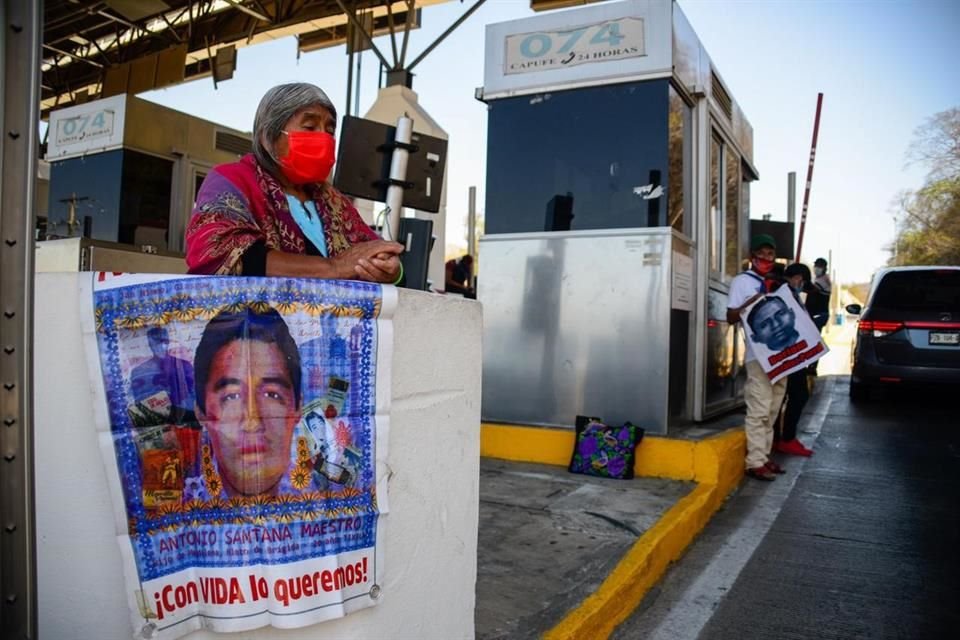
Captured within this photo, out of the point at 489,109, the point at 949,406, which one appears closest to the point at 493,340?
the point at 489,109

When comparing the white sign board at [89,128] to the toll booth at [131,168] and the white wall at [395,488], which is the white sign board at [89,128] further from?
the white wall at [395,488]

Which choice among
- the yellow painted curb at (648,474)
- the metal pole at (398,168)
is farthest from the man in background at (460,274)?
the metal pole at (398,168)

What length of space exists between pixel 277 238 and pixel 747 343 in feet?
14.1

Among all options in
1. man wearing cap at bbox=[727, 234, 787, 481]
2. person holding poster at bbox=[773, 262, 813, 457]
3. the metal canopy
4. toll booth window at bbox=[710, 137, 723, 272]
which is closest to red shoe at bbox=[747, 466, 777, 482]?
man wearing cap at bbox=[727, 234, 787, 481]

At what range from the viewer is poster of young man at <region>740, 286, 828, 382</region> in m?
5.23

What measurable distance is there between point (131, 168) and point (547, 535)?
493 centimetres

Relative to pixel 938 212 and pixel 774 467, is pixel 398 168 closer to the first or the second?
pixel 774 467

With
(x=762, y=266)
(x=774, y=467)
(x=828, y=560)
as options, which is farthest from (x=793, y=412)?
(x=828, y=560)

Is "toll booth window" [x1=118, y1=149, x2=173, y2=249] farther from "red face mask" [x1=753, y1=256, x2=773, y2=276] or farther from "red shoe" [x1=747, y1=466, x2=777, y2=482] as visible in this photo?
"red shoe" [x1=747, y1=466, x2=777, y2=482]

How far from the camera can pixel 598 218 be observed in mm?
5398

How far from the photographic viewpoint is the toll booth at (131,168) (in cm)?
629

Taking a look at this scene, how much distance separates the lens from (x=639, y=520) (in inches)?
151

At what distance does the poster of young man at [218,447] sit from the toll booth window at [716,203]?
5408 mm

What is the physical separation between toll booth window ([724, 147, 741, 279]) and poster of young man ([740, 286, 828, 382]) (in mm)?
1836
